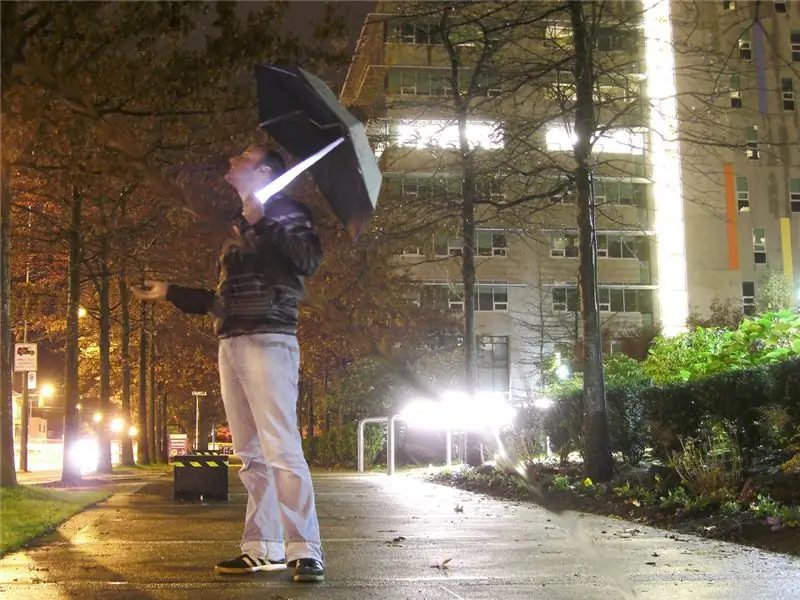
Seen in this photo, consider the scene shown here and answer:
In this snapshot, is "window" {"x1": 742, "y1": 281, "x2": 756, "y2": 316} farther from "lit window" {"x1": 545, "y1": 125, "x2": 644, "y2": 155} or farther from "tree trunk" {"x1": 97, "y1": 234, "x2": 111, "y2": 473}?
"lit window" {"x1": 545, "y1": 125, "x2": 644, "y2": 155}

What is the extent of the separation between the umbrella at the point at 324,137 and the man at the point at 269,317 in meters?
0.99

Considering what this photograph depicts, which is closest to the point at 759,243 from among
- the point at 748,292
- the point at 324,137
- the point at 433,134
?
the point at 748,292

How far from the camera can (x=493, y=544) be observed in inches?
282

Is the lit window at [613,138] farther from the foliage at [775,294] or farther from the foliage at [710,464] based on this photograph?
the foliage at [775,294]

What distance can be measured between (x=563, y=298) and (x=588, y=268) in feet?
117

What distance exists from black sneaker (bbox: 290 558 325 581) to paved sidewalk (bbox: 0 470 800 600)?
5 centimetres

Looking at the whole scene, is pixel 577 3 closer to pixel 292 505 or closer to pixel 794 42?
pixel 292 505

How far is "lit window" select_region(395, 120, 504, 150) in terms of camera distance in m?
14.7

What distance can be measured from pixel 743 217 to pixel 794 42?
1054 centimetres

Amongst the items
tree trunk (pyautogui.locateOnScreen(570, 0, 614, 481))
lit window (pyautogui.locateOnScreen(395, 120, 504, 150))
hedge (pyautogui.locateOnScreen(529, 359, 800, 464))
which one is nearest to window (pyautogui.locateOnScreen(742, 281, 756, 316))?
lit window (pyautogui.locateOnScreen(395, 120, 504, 150))

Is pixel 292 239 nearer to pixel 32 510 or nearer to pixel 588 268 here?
pixel 32 510

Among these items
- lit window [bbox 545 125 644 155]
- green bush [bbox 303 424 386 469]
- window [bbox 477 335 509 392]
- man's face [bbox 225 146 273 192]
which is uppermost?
lit window [bbox 545 125 644 155]

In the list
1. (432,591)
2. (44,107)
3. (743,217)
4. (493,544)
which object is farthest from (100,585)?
(743,217)

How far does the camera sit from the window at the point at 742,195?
180 feet
